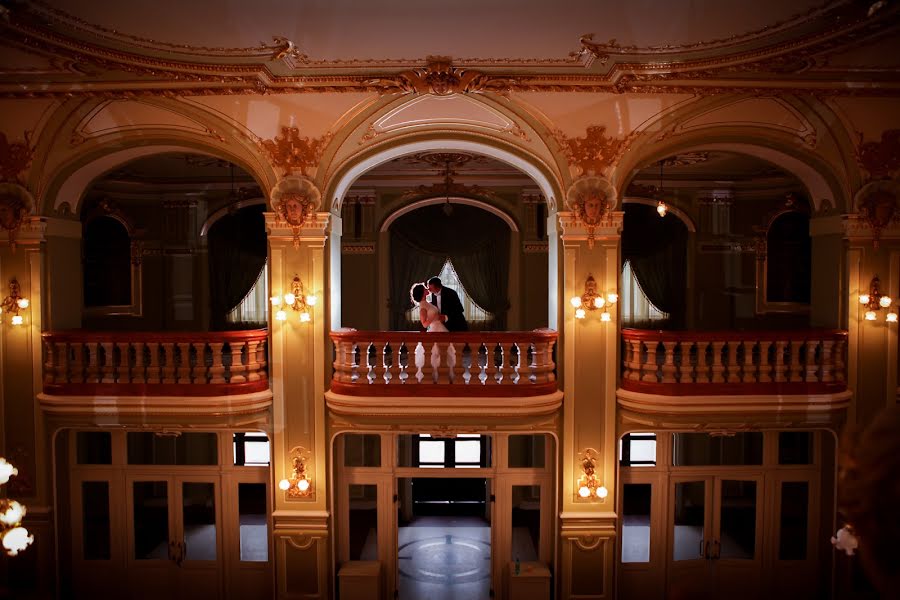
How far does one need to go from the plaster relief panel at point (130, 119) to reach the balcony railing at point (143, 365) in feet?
7.77

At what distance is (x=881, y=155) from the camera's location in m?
6.74

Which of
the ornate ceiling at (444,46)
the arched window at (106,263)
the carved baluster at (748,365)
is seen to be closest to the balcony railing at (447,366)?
the carved baluster at (748,365)

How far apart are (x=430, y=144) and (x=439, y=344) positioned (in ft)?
7.95

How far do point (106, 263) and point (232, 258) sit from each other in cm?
196

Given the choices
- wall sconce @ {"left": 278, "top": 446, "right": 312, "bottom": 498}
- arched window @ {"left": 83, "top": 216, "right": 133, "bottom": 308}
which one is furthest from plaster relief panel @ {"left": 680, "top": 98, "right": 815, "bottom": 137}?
arched window @ {"left": 83, "top": 216, "right": 133, "bottom": 308}

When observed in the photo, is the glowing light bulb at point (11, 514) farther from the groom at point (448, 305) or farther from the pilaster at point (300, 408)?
the groom at point (448, 305)

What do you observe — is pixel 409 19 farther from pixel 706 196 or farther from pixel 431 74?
pixel 706 196

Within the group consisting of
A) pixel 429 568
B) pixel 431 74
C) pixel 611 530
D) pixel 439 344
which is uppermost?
pixel 431 74

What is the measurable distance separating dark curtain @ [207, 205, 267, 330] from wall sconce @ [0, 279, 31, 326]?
10.7 ft

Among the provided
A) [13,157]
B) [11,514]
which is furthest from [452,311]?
[13,157]

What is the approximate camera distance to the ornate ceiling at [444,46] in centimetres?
495

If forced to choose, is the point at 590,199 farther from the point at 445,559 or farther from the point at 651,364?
the point at 445,559

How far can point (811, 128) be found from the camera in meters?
6.82

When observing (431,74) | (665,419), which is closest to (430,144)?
(431,74)
